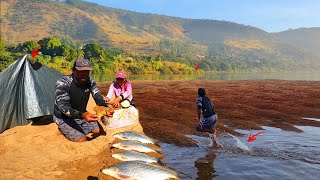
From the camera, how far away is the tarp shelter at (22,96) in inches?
424

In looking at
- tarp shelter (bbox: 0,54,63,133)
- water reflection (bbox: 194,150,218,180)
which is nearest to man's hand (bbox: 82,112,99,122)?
water reflection (bbox: 194,150,218,180)

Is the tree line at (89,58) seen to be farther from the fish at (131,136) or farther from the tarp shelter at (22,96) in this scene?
the fish at (131,136)

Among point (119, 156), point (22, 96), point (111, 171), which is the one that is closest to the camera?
point (111, 171)

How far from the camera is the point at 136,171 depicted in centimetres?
620

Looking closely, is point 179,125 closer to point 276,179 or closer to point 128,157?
point 276,179

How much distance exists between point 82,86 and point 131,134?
1.74 metres

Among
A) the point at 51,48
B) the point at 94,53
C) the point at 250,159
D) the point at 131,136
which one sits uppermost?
the point at 51,48

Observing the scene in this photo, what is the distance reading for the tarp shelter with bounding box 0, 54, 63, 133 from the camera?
35.4ft

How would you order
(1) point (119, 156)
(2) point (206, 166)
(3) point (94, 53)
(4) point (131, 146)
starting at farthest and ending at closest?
1. (3) point (94, 53)
2. (2) point (206, 166)
3. (4) point (131, 146)
4. (1) point (119, 156)

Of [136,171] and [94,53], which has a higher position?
[94,53]

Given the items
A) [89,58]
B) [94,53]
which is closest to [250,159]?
[89,58]

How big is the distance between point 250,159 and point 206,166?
1654 mm

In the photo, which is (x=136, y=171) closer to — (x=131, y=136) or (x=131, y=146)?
(x=131, y=146)

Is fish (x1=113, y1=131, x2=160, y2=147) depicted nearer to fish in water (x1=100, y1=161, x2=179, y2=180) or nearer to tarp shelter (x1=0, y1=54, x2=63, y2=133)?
fish in water (x1=100, y1=161, x2=179, y2=180)
